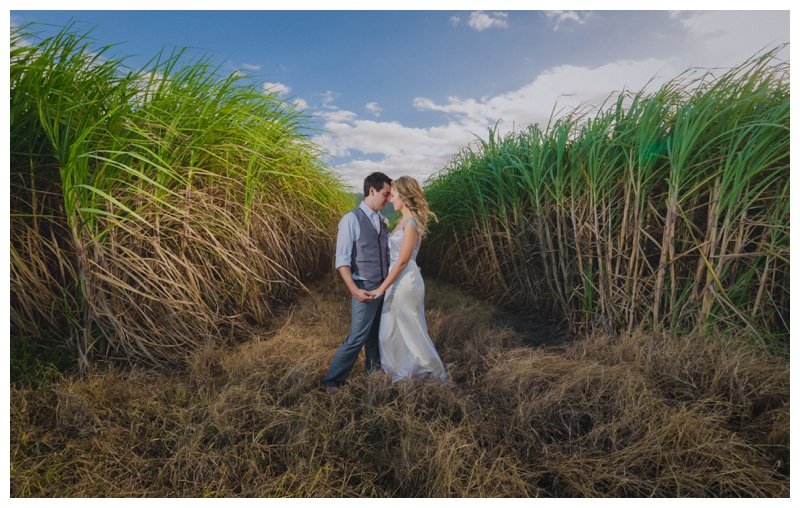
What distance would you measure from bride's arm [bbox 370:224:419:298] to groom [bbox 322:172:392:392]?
0.22ft

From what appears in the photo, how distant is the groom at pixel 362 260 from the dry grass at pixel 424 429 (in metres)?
0.16

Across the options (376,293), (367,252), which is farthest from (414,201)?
(376,293)

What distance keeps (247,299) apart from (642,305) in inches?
103

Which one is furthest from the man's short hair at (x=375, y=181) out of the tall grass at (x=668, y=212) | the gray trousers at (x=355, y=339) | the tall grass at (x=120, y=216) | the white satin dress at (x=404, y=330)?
the tall grass at (x=668, y=212)

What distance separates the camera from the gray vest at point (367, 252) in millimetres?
2250

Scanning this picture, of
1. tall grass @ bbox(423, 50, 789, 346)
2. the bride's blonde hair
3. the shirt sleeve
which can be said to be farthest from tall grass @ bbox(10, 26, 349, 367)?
tall grass @ bbox(423, 50, 789, 346)

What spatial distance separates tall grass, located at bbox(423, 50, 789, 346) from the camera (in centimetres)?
243

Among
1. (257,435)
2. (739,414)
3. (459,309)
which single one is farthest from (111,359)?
(739,414)

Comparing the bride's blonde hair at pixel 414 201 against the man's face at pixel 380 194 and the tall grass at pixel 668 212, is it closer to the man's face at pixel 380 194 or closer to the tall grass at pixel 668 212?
the man's face at pixel 380 194

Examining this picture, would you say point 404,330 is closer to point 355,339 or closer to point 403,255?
point 355,339

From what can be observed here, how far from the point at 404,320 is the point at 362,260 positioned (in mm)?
410

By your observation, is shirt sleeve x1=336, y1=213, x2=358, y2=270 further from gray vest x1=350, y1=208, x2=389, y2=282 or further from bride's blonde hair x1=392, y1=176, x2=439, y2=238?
bride's blonde hair x1=392, y1=176, x2=439, y2=238

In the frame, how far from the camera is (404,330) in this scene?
238 cm

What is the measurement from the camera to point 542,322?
11.9 ft
